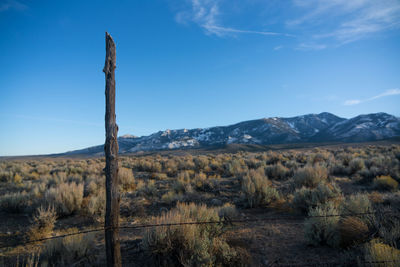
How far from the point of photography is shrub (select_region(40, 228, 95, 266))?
4.23m

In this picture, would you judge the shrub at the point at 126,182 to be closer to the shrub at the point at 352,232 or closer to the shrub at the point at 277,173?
the shrub at the point at 277,173

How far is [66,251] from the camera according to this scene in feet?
14.3

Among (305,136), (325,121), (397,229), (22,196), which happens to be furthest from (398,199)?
(325,121)

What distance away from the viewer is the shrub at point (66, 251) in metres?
4.23

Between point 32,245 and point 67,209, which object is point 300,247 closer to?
point 32,245

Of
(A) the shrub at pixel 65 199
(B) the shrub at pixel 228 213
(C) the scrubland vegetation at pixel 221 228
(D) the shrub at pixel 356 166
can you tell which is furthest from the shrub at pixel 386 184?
(A) the shrub at pixel 65 199

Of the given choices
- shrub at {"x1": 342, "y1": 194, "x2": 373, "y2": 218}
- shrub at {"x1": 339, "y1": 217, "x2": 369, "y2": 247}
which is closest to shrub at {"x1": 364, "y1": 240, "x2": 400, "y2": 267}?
shrub at {"x1": 339, "y1": 217, "x2": 369, "y2": 247}

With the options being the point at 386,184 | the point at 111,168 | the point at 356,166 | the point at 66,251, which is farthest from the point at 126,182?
the point at 356,166

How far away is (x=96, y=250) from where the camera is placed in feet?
16.0

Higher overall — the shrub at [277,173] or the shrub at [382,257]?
the shrub at [382,257]

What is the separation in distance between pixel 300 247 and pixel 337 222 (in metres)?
1.02

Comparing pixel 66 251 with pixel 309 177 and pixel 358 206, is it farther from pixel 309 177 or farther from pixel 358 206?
pixel 309 177

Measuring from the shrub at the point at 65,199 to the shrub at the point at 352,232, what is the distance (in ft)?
27.4

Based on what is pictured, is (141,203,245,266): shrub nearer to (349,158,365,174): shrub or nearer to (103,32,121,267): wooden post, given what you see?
(103,32,121,267): wooden post
